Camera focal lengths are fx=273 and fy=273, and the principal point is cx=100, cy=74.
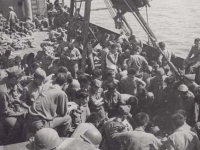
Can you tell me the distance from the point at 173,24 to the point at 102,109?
36156 millimetres

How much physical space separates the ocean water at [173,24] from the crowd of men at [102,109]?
1991 centimetres

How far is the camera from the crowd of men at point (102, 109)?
4301mm

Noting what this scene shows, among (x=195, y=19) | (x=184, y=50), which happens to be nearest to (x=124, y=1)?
(x=184, y=50)

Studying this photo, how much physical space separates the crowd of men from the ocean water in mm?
19906

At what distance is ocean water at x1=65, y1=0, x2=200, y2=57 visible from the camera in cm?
3129

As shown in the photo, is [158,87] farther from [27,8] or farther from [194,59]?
[27,8]

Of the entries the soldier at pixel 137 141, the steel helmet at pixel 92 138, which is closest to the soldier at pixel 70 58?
the soldier at pixel 137 141

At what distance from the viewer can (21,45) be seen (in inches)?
568

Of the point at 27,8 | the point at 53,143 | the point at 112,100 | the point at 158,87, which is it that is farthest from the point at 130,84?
the point at 27,8

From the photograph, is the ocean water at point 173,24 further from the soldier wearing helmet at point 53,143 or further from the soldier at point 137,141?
the soldier wearing helmet at point 53,143

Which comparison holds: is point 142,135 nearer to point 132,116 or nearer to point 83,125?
point 83,125

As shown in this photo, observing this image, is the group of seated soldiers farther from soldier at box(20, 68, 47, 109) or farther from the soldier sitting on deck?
the soldier sitting on deck

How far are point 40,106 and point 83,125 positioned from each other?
80cm

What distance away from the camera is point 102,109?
5844mm
